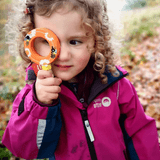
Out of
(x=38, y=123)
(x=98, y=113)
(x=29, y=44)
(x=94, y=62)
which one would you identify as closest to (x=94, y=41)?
(x=94, y=62)

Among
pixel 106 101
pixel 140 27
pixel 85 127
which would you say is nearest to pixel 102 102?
pixel 106 101

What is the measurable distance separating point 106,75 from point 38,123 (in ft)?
2.38

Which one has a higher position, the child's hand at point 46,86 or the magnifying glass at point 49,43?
→ the magnifying glass at point 49,43

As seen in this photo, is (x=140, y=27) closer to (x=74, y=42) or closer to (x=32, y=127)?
(x=74, y=42)

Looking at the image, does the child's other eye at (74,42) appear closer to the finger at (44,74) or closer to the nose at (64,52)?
the nose at (64,52)

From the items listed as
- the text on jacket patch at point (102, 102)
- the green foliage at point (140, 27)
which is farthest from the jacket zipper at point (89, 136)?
the green foliage at point (140, 27)

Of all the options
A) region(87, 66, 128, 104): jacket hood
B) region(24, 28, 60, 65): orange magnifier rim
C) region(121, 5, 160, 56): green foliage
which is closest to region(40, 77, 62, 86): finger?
region(24, 28, 60, 65): orange magnifier rim

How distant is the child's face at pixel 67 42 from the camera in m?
1.02

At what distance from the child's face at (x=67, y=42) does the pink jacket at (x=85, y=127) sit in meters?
0.23

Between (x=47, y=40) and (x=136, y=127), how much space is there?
1.18 metres

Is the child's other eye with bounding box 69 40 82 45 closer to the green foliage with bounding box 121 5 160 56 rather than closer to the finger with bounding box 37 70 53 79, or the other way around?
the finger with bounding box 37 70 53 79

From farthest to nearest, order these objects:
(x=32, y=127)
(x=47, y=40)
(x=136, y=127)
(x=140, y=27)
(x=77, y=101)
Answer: (x=140, y=27)
(x=136, y=127)
(x=77, y=101)
(x=32, y=127)
(x=47, y=40)

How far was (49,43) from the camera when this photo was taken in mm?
1026

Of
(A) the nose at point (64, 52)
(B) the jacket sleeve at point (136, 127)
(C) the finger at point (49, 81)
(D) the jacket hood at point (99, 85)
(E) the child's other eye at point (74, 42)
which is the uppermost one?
(E) the child's other eye at point (74, 42)
